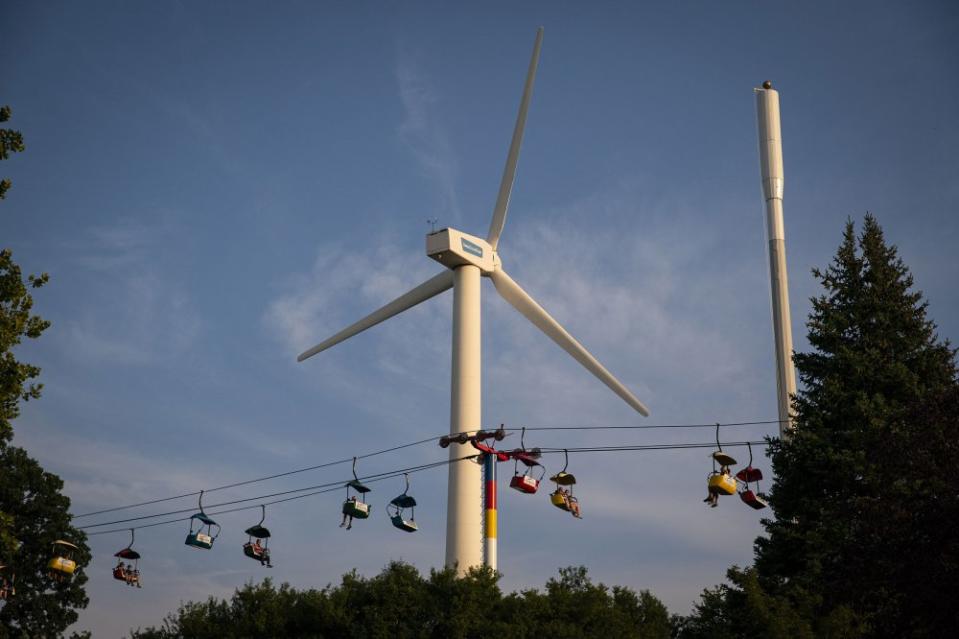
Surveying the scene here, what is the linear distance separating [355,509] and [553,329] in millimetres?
17119

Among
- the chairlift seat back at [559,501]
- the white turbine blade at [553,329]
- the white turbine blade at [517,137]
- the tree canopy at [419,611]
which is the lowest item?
the tree canopy at [419,611]

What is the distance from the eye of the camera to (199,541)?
1993 inches

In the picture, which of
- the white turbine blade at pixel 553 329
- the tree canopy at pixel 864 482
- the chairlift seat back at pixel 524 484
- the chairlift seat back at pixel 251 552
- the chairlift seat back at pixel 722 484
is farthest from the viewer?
the white turbine blade at pixel 553 329

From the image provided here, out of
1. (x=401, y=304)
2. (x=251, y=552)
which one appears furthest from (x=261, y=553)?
(x=401, y=304)

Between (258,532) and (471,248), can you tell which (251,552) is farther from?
(471,248)

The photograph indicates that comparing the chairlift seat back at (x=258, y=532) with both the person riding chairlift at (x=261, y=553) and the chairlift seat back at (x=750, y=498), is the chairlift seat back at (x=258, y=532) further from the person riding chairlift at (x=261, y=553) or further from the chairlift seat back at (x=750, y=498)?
the chairlift seat back at (x=750, y=498)

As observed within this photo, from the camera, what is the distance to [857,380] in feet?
186

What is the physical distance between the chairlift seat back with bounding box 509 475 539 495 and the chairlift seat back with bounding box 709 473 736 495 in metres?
7.86

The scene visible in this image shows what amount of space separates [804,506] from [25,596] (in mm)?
54092

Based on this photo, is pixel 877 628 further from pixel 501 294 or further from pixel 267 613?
pixel 501 294

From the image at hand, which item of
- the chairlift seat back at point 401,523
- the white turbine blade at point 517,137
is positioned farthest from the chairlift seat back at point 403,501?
the white turbine blade at point 517,137

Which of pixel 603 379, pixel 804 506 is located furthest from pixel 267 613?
pixel 804 506

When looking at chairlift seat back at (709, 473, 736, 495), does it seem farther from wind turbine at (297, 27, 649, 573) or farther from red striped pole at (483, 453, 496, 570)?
wind turbine at (297, 27, 649, 573)

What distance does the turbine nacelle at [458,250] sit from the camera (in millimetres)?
59125
